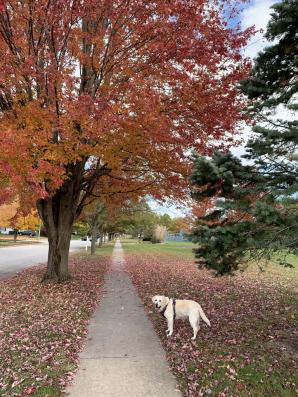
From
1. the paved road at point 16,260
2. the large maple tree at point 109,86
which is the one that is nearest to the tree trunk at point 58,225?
the large maple tree at point 109,86

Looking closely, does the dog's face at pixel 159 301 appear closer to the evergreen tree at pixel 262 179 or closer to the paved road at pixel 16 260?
the evergreen tree at pixel 262 179

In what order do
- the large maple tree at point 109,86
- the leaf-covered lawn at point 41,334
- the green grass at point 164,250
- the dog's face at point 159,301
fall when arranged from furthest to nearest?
the green grass at point 164,250 < the large maple tree at point 109,86 < the dog's face at point 159,301 < the leaf-covered lawn at point 41,334

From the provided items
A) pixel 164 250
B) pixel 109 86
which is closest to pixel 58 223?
pixel 109 86

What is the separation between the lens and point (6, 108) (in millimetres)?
11656

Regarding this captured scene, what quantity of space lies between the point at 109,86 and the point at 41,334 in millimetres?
6935

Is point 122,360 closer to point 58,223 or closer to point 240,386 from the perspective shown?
point 240,386

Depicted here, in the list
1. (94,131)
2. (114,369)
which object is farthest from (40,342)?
(94,131)

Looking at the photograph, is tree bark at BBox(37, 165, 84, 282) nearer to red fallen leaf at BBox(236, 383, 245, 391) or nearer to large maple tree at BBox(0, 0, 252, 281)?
large maple tree at BBox(0, 0, 252, 281)

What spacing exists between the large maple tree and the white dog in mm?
3831

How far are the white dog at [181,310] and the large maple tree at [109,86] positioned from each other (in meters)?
3.83

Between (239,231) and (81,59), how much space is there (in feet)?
26.5

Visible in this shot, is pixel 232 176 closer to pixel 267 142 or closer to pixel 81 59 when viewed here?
pixel 267 142

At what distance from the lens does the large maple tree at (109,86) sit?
30.8ft

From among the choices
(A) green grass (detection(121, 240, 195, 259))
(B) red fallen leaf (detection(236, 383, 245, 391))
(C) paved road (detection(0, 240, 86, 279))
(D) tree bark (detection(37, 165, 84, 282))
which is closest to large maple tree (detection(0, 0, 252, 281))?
(D) tree bark (detection(37, 165, 84, 282))
